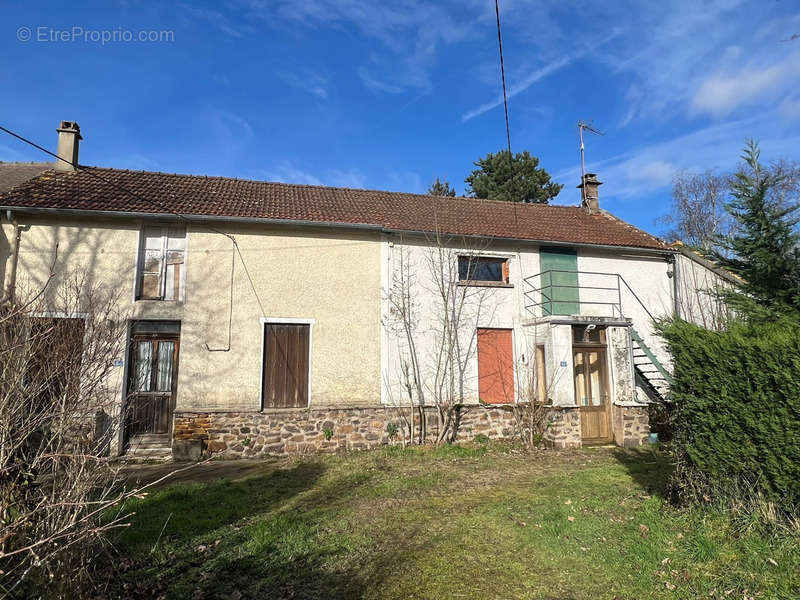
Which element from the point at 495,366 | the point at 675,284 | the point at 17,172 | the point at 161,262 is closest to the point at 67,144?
the point at 17,172

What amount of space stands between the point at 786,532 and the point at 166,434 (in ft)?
34.9

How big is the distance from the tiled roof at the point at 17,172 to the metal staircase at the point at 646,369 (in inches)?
647

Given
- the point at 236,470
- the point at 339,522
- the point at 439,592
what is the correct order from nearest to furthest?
the point at 439,592 < the point at 339,522 < the point at 236,470

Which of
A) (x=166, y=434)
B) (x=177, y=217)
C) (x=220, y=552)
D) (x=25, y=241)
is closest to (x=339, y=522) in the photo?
(x=220, y=552)

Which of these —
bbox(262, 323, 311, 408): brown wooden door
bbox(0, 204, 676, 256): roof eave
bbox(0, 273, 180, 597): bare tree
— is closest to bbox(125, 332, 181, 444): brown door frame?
bbox(262, 323, 311, 408): brown wooden door

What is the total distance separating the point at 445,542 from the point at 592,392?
842 cm

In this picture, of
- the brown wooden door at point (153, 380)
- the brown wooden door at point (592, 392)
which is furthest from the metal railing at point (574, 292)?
the brown wooden door at point (153, 380)

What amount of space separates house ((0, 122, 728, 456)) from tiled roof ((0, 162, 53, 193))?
3.78ft

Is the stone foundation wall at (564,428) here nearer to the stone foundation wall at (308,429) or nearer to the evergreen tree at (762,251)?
the stone foundation wall at (308,429)

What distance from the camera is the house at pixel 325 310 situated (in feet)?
34.9

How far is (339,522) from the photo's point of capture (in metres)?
6.11

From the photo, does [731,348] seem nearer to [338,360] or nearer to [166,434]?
[338,360]

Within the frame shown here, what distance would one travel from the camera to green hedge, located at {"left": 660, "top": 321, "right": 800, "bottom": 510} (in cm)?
468

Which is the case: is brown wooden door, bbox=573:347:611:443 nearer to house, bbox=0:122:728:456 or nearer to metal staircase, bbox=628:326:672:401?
house, bbox=0:122:728:456
